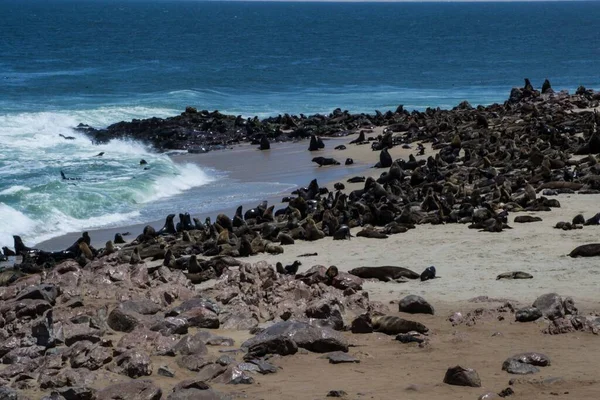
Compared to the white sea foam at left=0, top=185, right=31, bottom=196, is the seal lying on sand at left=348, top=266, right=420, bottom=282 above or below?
below

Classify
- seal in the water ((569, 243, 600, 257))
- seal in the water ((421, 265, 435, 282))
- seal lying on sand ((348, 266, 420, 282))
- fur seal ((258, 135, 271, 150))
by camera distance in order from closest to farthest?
seal in the water ((421, 265, 435, 282))
seal lying on sand ((348, 266, 420, 282))
seal in the water ((569, 243, 600, 257))
fur seal ((258, 135, 271, 150))

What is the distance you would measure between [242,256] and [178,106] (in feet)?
95.1

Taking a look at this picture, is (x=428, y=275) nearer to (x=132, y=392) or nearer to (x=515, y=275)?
(x=515, y=275)

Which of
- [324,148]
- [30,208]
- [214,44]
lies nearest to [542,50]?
[214,44]

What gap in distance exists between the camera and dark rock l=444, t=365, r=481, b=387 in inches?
311

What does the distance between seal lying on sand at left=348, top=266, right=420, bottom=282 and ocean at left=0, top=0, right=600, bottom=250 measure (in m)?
7.85

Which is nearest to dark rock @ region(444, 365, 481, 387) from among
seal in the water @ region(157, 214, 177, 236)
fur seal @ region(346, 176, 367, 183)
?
seal in the water @ region(157, 214, 177, 236)

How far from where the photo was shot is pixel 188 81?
176 feet

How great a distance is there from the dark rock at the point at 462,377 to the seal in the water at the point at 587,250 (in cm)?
464

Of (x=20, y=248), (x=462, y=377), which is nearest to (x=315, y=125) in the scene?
(x=20, y=248)

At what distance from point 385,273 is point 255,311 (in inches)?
83.1

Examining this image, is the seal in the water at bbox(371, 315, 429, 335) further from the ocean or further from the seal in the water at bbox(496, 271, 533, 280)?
the ocean

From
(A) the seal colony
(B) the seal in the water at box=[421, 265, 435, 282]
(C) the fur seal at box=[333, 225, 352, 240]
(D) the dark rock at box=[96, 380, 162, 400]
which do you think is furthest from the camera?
(C) the fur seal at box=[333, 225, 352, 240]

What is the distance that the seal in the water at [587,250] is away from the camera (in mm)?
12059
